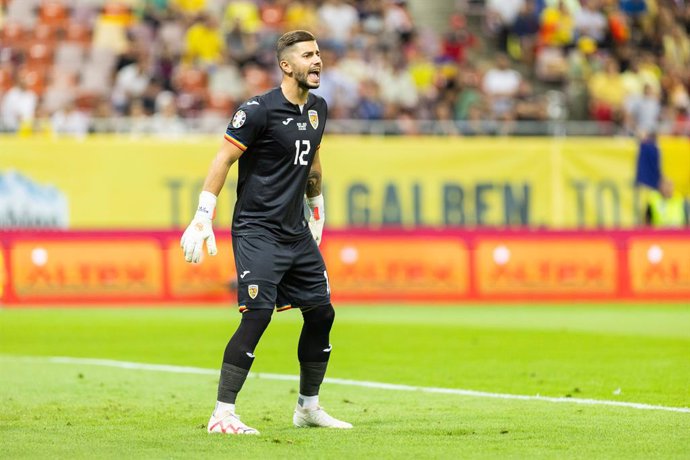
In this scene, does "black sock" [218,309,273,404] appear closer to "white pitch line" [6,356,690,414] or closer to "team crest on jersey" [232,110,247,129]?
"team crest on jersey" [232,110,247,129]

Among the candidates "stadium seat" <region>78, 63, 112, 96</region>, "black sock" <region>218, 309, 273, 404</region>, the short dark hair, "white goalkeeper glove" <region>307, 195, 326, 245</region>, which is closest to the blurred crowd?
"stadium seat" <region>78, 63, 112, 96</region>

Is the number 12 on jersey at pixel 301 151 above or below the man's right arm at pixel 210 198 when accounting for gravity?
above

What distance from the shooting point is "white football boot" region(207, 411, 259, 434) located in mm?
8516

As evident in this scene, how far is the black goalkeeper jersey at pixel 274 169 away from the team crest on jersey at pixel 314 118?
2 centimetres

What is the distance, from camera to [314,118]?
9008mm

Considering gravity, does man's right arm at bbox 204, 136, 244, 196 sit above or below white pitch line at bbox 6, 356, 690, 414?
above

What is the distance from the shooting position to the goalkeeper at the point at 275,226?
8.64m

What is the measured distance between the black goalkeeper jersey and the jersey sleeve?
0.05 ft

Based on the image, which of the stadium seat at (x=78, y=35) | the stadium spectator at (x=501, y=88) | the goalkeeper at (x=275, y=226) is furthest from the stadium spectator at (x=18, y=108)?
the goalkeeper at (x=275, y=226)

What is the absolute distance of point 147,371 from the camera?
1305 cm

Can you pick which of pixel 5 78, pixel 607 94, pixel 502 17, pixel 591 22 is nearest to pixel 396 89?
pixel 502 17

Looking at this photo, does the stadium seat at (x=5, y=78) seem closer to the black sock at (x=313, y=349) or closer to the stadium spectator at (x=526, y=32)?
the stadium spectator at (x=526, y=32)

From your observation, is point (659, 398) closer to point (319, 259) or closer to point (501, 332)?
point (319, 259)

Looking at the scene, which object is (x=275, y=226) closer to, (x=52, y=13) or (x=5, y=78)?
(x=5, y=78)
